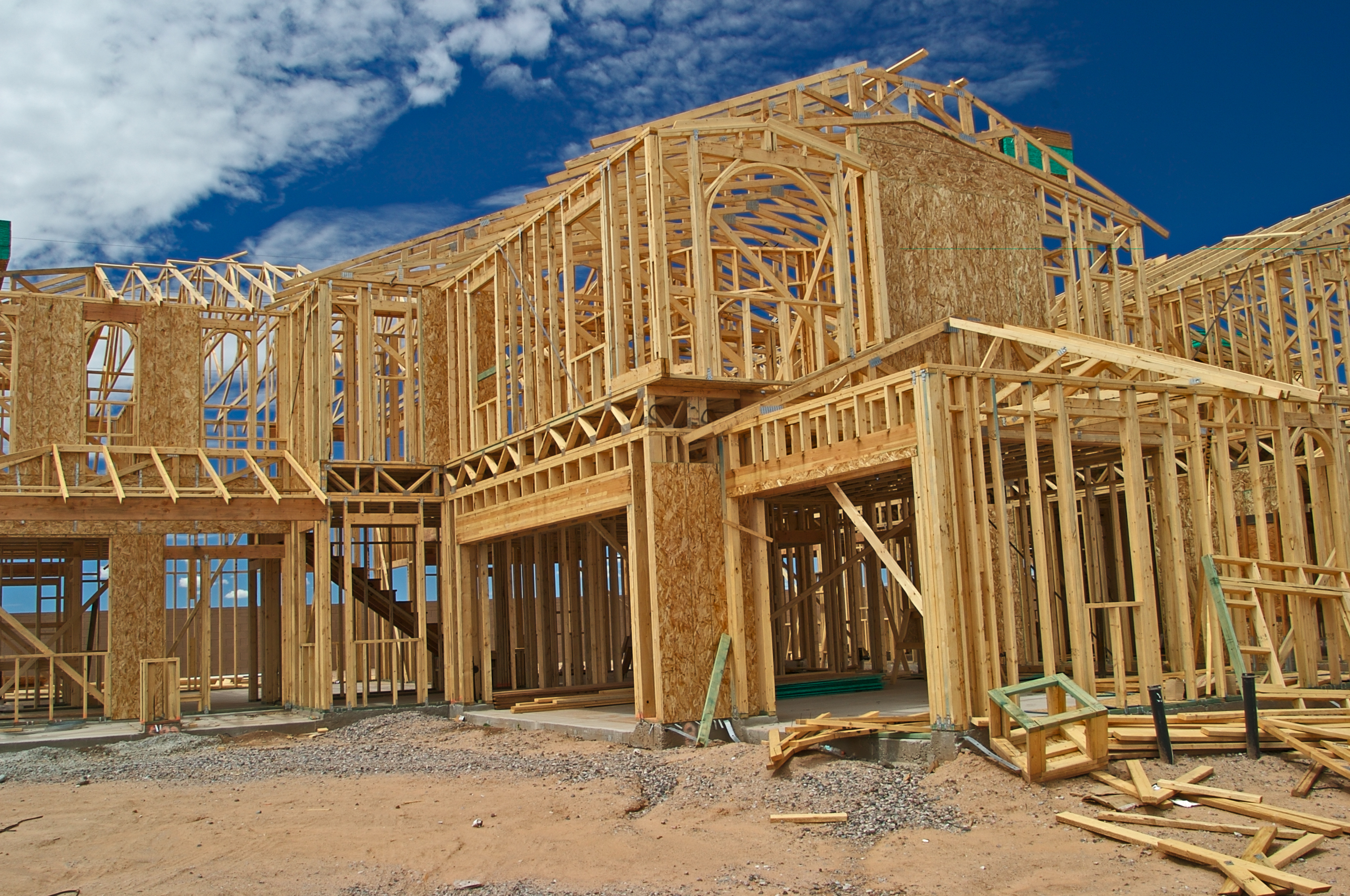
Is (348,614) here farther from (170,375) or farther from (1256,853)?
(1256,853)

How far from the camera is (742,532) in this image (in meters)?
14.1

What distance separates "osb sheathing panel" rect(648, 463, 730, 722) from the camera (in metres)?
13.5

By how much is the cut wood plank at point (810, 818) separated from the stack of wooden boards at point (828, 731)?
1514 millimetres

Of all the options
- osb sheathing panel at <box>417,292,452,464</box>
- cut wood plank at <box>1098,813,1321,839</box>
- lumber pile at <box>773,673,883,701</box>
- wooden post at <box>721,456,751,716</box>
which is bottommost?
cut wood plank at <box>1098,813,1321,839</box>

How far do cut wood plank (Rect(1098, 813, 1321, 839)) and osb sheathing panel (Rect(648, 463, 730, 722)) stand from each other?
18.8ft

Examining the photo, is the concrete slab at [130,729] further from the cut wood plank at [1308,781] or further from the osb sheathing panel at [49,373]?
the cut wood plank at [1308,781]

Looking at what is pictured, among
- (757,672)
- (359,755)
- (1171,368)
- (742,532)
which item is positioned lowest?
(359,755)

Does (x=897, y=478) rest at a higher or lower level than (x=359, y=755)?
higher

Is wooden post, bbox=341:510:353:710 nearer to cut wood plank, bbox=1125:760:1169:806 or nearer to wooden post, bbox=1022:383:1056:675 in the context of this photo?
wooden post, bbox=1022:383:1056:675

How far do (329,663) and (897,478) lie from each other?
9.77m

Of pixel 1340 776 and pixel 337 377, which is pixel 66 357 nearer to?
pixel 337 377

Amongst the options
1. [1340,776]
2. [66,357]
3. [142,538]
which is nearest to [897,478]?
[1340,776]

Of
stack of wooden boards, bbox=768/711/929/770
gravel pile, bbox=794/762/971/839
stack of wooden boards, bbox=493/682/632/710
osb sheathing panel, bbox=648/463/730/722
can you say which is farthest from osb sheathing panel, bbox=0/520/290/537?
gravel pile, bbox=794/762/971/839

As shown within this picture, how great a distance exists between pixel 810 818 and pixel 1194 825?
2.77 metres
